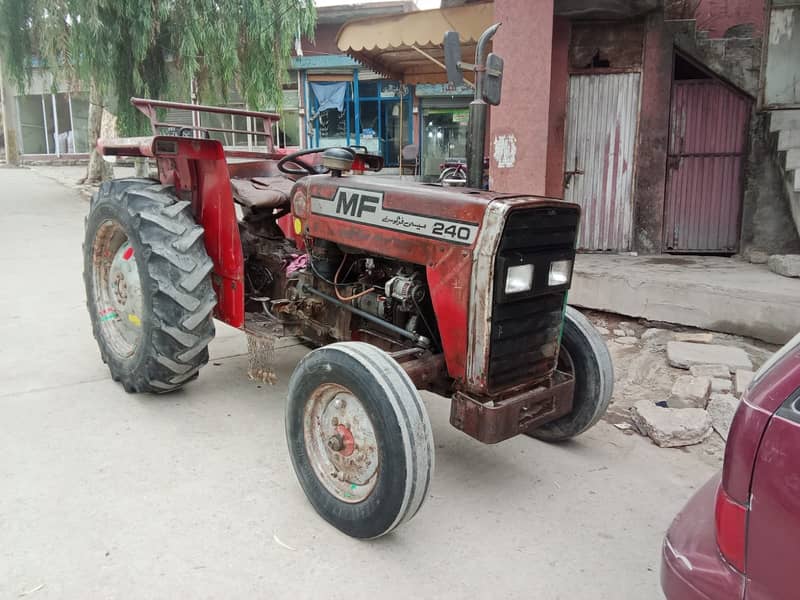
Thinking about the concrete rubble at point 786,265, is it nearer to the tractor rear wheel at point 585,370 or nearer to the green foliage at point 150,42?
the tractor rear wheel at point 585,370

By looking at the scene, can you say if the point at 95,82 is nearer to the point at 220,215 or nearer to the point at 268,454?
the point at 220,215

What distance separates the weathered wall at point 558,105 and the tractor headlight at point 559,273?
4.66 meters

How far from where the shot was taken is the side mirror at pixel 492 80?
2.97 metres

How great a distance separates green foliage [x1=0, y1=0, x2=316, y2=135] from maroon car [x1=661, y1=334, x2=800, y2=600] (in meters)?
10.4

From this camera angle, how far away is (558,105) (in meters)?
7.38

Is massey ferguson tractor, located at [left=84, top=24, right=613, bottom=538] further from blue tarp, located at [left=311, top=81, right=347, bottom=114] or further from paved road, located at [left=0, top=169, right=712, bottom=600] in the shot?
blue tarp, located at [left=311, top=81, right=347, bottom=114]

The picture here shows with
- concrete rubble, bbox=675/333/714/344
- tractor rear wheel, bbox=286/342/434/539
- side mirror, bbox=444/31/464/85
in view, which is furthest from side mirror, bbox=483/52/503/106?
concrete rubble, bbox=675/333/714/344

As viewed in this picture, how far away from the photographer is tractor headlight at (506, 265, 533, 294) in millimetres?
2643

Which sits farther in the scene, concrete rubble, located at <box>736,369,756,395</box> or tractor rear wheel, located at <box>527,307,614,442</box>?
concrete rubble, located at <box>736,369,756,395</box>

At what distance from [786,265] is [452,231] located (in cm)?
446

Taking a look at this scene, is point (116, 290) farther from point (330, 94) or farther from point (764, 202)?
point (330, 94)

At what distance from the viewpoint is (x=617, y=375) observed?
478 cm

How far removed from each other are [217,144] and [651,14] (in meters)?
5.51

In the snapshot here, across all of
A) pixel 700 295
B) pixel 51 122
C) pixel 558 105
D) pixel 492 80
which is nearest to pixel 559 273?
pixel 492 80
